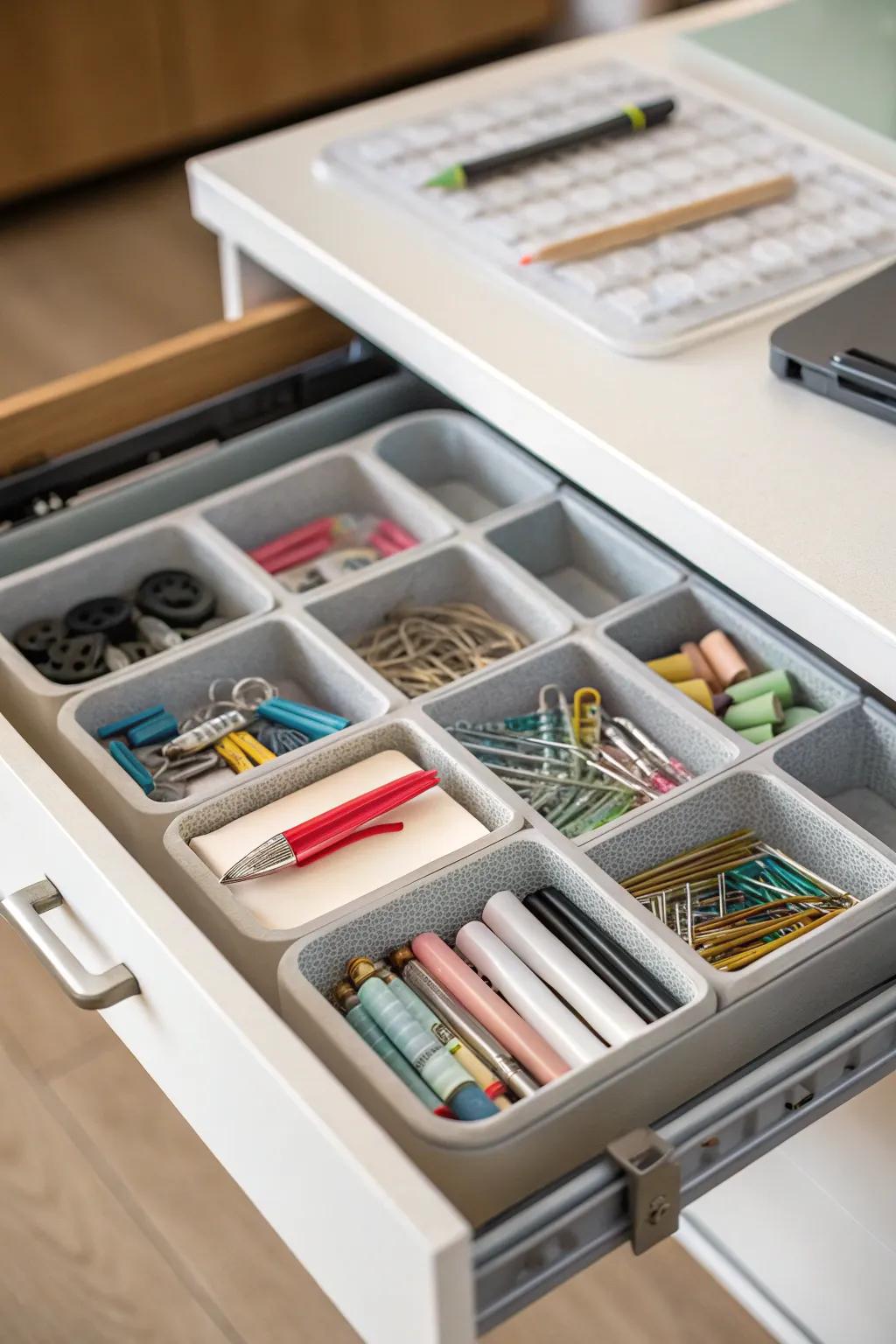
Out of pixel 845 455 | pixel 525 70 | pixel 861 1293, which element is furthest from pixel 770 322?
pixel 861 1293

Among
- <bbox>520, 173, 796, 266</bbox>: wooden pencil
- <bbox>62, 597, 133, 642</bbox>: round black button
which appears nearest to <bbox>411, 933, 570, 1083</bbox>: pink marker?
<bbox>62, 597, 133, 642</bbox>: round black button

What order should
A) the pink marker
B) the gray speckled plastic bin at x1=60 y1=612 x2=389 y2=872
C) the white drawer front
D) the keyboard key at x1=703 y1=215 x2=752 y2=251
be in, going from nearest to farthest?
the white drawer front < the pink marker < the gray speckled plastic bin at x1=60 y1=612 x2=389 y2=872 < the keyboard key at x1=703 y1=215 x2=752 y2=251

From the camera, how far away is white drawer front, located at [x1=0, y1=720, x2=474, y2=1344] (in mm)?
621

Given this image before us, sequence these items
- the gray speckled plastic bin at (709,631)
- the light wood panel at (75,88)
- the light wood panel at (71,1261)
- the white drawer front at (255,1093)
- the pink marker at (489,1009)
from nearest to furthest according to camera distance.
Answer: the white drawer front at (255,1093) → the pink marker at (489,1009) → the gray speckled plastic bin at (709,631) → the light wood panel at (71,1261) → the light wood panel at (75,88)

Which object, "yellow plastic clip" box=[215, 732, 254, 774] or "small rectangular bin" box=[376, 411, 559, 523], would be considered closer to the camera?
"yellow plastic clip" box=[215, 732, 254, 774]

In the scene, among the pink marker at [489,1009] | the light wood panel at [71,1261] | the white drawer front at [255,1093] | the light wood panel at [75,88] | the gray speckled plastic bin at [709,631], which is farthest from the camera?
the light wood panel at [75,88]

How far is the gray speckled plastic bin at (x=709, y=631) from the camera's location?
1.02 metres

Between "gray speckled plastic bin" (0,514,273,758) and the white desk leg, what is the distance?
0.84 ft

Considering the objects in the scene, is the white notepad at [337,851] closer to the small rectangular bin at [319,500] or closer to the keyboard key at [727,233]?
the small rectangular bin at [319,500]

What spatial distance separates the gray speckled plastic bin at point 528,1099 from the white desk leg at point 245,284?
2.06ft

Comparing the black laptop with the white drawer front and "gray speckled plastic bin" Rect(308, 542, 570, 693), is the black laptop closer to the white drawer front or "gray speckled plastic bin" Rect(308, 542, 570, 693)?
"gray speckled plastic bin" Rect(308, 542, 570, 693)

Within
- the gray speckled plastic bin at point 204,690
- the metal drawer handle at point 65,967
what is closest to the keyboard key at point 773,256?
the gray speckled plastic bin at point 204,690

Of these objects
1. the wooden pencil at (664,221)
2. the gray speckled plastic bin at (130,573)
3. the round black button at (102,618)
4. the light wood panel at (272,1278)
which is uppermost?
the wooden pencil at (664,221)

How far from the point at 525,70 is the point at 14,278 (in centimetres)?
150
